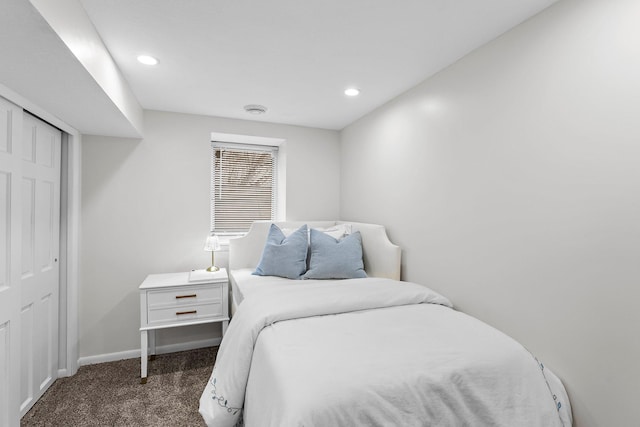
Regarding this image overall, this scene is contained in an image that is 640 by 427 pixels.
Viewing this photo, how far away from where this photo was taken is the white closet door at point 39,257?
79.9 inches

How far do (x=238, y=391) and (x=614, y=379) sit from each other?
169 centimetres

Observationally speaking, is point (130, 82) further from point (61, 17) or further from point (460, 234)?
point (460, 234)

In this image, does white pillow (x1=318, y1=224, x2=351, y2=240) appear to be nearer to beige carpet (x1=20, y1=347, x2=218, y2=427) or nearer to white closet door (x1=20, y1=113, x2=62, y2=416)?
beige carpet (x1=20, y1=347, x2=218, y2=427)

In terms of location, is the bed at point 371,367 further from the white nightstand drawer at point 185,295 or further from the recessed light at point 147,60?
the recessed light at point 147,60

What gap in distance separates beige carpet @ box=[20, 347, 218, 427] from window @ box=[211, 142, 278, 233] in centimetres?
Result: 147

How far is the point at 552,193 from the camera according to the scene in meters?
1.51

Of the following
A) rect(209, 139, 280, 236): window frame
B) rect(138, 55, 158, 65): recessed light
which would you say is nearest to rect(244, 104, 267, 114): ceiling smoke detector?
rect(209, 139, 280, 236): window frame

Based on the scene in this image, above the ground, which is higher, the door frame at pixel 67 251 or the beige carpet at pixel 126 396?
the door frame at pixel 67 251

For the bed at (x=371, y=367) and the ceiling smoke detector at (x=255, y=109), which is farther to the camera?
the ceiling smoke detector at (x=255, y=109)

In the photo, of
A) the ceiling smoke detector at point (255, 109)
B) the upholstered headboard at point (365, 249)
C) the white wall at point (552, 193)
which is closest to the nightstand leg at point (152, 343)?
the upholstered headboard at point (365, 249)

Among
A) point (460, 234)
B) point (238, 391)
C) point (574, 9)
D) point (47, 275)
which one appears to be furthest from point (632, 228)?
point (47, 275)

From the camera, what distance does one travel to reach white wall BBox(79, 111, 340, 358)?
2752 mm

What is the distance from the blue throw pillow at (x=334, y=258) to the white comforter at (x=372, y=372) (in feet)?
2.45

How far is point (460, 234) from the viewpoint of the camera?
80.0 inches
